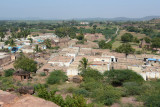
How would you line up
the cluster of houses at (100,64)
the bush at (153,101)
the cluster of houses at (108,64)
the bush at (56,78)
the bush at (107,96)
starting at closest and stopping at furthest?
1. the bush at (153,101)
2. the bush at (107,96)
3. the bush at (56,78)
4. the cluster of houses at (100,64)
5. the cluster of houses at (108,64)

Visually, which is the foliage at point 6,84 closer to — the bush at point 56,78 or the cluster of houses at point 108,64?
the bush at point 56,78

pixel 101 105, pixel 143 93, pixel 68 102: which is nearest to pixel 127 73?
pixel 143 93

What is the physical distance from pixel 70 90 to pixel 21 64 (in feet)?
32.4

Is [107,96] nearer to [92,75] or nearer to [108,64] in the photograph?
[92,75]

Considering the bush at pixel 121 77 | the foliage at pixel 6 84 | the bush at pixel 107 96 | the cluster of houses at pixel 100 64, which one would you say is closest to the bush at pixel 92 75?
the bush at pixel 121 77

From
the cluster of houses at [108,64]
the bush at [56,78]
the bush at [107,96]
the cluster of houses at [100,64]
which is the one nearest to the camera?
the bush at [107,96]

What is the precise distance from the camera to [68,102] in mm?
9961

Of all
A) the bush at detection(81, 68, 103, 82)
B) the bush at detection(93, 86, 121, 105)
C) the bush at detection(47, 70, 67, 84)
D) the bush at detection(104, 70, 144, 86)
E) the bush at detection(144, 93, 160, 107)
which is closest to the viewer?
the bush at detection(144, 93, 160, 107)

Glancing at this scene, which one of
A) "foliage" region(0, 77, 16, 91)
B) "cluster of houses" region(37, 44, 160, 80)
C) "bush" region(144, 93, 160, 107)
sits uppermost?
"bush" region(144, 93, 160, 107)

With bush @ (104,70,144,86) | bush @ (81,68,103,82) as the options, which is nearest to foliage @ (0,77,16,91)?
bush @ (81,68,103,82)

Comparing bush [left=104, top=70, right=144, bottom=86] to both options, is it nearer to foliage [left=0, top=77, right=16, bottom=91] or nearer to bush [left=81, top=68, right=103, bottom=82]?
bush [left=81, top=68, right=103, bottom=82]

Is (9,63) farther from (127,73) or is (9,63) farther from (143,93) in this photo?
(143,93)

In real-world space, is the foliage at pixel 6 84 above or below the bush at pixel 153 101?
below

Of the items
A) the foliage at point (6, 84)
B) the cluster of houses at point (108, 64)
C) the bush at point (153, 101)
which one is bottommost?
the foliage at point (6, 84)
